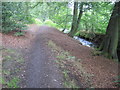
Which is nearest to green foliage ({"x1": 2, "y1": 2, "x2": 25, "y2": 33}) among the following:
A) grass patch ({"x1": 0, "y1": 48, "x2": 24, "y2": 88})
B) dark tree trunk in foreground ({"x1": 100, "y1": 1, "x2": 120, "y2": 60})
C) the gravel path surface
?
grass patch ({"x1": 0, "y1": 48, "x2": 24, "y2": 88})

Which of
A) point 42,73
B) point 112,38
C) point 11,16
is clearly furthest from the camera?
point 11,16

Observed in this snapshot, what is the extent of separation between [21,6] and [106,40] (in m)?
8.09

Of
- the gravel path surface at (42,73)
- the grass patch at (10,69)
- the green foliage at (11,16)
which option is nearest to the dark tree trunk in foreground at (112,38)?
the gravel path surface at (42,73)

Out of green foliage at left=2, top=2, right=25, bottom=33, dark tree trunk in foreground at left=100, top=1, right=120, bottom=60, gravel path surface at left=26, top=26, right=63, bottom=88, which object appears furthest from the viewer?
green foliage at left=2, top=2, right=25, bottom=33

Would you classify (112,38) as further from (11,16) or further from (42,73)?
(11,16)

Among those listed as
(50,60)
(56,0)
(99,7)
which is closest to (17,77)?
(50,60)

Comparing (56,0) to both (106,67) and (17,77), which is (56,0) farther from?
(17,77)

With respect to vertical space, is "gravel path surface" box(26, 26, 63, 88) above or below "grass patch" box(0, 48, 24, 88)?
below

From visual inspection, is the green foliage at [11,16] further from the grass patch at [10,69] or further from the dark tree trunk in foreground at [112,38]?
the dark tree trunk in foreground at [112,38]

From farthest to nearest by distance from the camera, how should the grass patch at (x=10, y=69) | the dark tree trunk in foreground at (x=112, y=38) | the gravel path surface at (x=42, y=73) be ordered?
the dark tree trunk in foreground at (x=112, y=38) < the gravel path surface at (x=42, y=73) < the grass patch at (x=10, y=69)

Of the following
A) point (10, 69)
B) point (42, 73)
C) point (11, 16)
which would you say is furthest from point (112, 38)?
point (11, 16)

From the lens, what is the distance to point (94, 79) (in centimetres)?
613

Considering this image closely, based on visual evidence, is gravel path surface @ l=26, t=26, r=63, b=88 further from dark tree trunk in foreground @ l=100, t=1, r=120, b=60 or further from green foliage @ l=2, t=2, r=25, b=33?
dark tree trunk in foreground @ l=100, t=1, r=120, b=60

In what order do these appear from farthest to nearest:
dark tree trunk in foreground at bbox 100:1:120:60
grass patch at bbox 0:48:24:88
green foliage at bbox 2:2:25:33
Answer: green foliage at bbox 2:2:25:33, dark tree trunk in foreground at bbox 100:1:120:60, grass patch at bbox 0:48:24:88
